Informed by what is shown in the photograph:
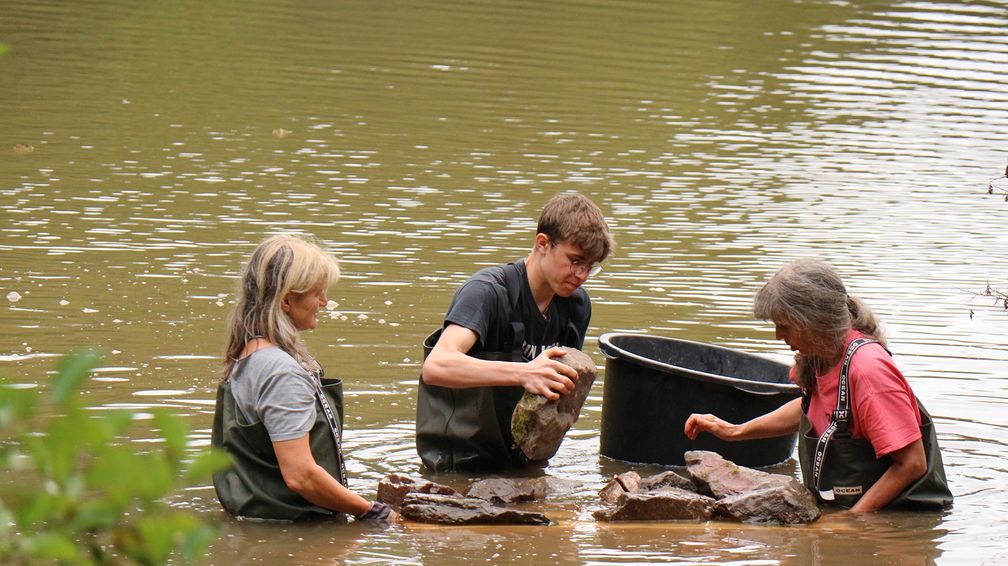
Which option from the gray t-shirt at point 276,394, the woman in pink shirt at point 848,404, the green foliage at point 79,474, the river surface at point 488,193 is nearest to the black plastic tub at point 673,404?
the river surface at point 488,193

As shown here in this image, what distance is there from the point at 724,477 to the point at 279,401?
78.7 inches

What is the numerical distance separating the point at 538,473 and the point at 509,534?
1.06m

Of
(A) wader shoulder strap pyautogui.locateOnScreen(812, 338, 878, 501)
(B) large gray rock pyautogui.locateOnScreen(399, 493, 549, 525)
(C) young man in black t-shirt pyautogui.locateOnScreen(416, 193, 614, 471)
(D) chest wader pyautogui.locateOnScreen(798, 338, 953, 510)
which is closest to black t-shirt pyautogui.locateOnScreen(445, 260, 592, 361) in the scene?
(C) young man in black t-shirt pyautogui.locateOnScreen(416, 193, 614, 471)

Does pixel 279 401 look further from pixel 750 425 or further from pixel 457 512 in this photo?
pixel 750 425

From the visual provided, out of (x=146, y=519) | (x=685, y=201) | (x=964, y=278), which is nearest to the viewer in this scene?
(x=146, y=519)

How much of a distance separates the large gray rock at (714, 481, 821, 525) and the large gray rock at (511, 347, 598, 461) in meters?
0.78

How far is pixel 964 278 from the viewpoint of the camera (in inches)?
414

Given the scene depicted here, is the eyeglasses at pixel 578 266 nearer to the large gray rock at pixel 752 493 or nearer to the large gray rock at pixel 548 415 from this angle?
the large gray rock at pixel 548 415

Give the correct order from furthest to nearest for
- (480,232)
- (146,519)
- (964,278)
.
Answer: (480,232) < (964,278) < (146,519)

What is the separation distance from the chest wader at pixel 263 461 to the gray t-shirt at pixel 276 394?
6 centimetres

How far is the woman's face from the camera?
520 centimetres

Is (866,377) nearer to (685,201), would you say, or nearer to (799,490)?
(799,490)

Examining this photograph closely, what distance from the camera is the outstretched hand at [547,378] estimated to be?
5.81 meters

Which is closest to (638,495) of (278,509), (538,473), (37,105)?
(538,473)
